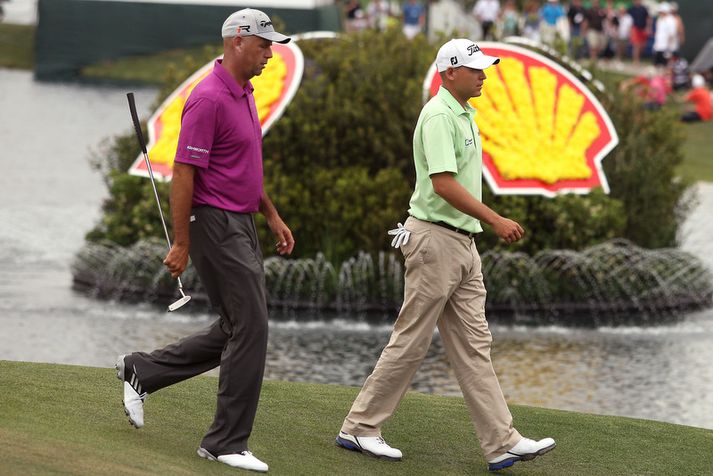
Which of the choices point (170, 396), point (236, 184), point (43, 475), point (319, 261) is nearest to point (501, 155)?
point (319, 261)

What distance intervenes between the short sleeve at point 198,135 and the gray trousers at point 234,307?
0.23 m

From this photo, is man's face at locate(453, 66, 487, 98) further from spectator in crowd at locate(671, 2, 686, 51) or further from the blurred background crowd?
spectator in crowd at locate(671, 2, 686, 51)

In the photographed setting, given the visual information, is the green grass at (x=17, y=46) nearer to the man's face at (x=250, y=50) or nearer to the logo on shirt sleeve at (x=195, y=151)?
→ the man's face at (x=250, y=50)

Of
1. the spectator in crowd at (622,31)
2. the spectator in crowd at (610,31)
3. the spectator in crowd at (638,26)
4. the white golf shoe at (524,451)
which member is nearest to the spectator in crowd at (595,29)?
the spectator in crowd at (610,31)

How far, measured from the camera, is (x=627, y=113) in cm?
1393

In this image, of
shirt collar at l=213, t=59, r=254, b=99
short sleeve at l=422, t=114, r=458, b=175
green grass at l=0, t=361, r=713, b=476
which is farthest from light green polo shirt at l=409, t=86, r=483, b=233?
green grass at l=0, t=361, r=713, b=476

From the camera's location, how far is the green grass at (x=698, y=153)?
23027 mm

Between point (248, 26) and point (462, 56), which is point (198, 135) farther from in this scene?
point (462, 56)

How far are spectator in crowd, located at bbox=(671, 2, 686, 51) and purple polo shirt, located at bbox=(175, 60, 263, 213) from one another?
29.9 meters

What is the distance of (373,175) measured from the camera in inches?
515

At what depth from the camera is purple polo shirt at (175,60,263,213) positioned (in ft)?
19.4

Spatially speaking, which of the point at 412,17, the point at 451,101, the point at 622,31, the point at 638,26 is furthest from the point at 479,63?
the point at 622,31

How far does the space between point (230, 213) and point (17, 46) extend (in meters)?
34.5

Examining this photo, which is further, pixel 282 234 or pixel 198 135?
pixel 282 234
